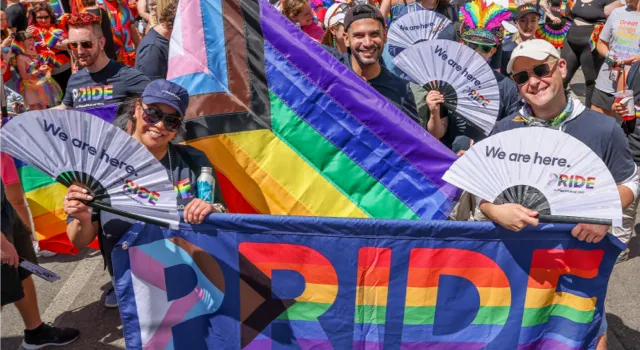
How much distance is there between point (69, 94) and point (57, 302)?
1619 millimetres

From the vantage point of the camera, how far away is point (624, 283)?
516 centimetres

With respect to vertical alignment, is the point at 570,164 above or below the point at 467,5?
above

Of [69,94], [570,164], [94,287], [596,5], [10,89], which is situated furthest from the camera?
[596,5]

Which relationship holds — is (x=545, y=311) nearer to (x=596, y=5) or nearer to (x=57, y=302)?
(x=57, y=302)

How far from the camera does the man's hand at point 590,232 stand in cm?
296

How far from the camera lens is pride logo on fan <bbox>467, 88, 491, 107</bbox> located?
4477 mm

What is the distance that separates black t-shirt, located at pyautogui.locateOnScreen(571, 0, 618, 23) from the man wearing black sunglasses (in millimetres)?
6481

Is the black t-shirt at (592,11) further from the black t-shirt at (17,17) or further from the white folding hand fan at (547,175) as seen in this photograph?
the black t-shirt at (17,17)

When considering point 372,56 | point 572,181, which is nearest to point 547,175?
point 572,181

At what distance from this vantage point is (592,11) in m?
8.72

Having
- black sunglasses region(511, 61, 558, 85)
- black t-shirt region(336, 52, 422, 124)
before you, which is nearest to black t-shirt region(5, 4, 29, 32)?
black t-shirt region(336, 52, 422, 124)

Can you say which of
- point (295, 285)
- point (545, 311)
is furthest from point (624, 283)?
point (295, 285)

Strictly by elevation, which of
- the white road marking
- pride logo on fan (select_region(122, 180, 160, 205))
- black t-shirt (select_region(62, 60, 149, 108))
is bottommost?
the white road marking

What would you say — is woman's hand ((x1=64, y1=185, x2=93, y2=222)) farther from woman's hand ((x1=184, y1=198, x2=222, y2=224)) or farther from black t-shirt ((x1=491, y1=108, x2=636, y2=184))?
black t-shirt ((x1=491, y1=108, x2=636, y2=184))
